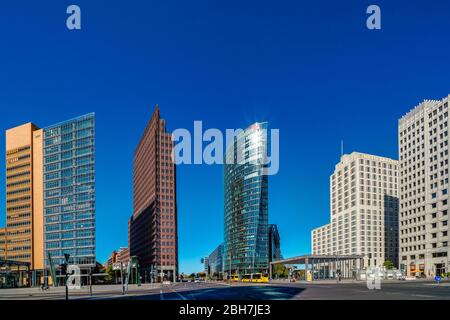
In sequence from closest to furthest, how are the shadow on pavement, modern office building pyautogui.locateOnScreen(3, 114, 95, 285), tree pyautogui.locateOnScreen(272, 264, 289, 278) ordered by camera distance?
the shadow on pavement, modern office building pyautogui.locateOnScreen(3, 114, 95, 285), tree pyautogui.locateOnScreen(272, 264, 289, 278)

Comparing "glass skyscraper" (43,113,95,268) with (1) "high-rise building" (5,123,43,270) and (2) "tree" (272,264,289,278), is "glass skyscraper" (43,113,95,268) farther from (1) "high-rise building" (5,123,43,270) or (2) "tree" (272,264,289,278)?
(2) "tree" (272,264,289,278)

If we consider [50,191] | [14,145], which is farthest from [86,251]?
[14,145]

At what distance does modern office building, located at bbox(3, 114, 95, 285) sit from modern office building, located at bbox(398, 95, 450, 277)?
106661 mm

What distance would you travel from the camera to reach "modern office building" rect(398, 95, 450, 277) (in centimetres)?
14300

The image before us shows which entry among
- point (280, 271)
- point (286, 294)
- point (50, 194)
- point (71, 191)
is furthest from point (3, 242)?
point (286, 294)

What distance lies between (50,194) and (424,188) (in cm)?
13022

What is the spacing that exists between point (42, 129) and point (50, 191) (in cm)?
2399

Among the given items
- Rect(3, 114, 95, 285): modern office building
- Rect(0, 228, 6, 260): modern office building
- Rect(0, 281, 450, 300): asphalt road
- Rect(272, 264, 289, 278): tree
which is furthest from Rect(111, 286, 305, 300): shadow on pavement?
Rect(0, 228, 6, 260): modern office building

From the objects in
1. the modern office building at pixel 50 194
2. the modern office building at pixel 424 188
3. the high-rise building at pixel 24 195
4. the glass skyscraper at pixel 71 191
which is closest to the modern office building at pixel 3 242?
the modern office building at pixel 50 194

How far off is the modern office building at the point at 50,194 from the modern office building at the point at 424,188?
107 metres

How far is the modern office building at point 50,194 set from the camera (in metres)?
166

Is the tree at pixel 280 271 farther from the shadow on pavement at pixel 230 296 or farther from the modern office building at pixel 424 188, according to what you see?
the shadow on pavement at pixel 230 296
